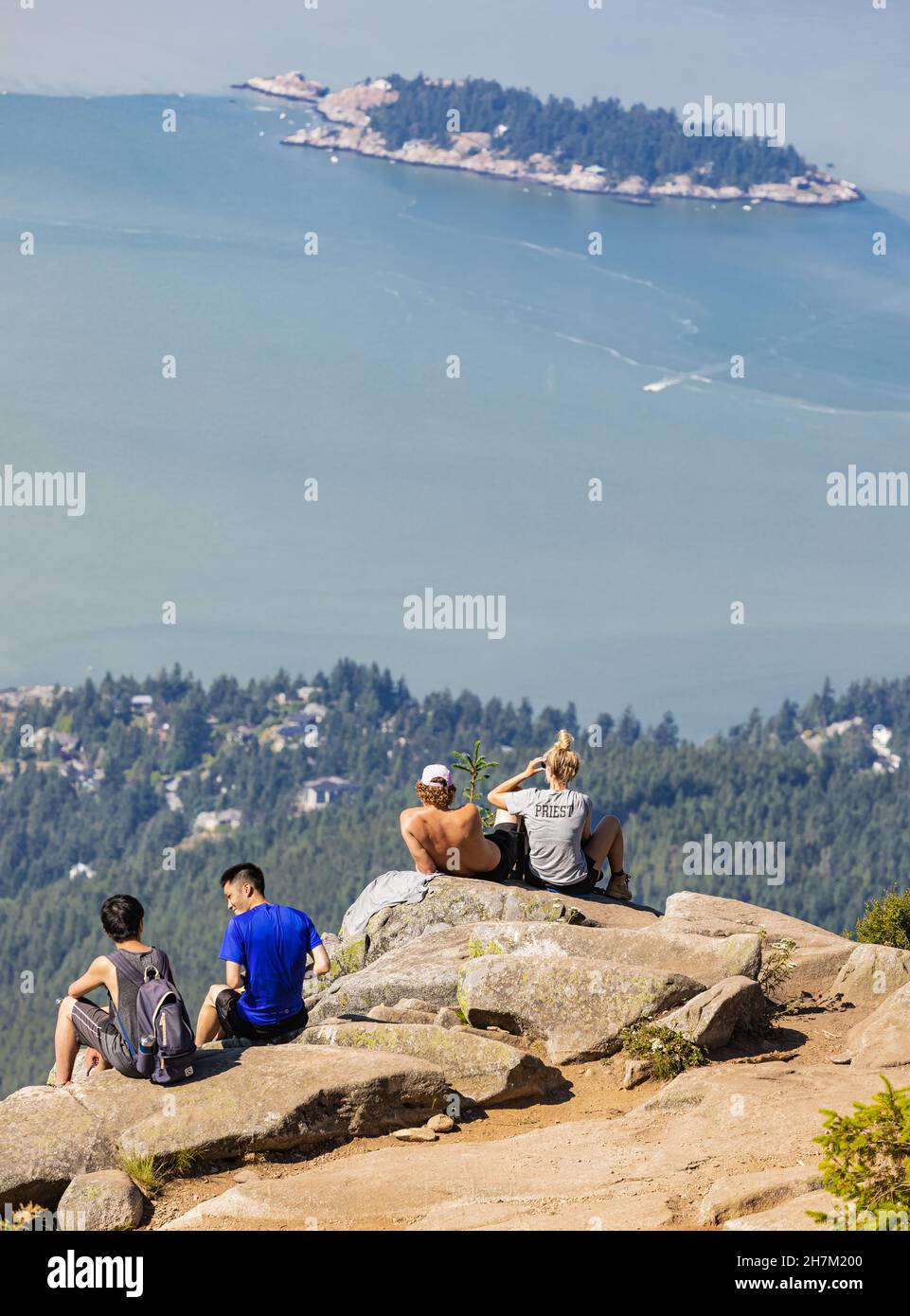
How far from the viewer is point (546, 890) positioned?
22.3 m

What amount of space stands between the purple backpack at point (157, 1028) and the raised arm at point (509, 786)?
7422 mm

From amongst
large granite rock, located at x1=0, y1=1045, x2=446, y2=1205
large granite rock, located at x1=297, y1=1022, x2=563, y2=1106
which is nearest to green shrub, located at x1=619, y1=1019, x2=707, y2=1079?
large granite rock, located at x1=297, y1=1022, x2=563, y2=1106

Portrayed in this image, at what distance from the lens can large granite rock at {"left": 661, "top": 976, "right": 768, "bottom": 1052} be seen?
683 inches

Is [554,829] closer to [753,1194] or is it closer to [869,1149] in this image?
[753,1194]

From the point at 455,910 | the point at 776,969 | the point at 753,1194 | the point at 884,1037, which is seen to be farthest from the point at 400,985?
the point at 753,1194

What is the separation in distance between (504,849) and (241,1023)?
6243 millimetres

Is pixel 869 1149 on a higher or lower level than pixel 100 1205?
higher

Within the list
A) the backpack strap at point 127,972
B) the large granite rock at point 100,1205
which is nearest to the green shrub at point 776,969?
the backpack strap at point 127,972

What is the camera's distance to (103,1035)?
16000 millimetres

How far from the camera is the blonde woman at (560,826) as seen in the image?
73.4 ft

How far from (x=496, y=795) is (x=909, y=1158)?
1079 cm

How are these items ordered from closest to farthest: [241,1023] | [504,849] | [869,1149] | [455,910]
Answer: [869,1149]
[241,1023]
[455,910]
[504,849]
